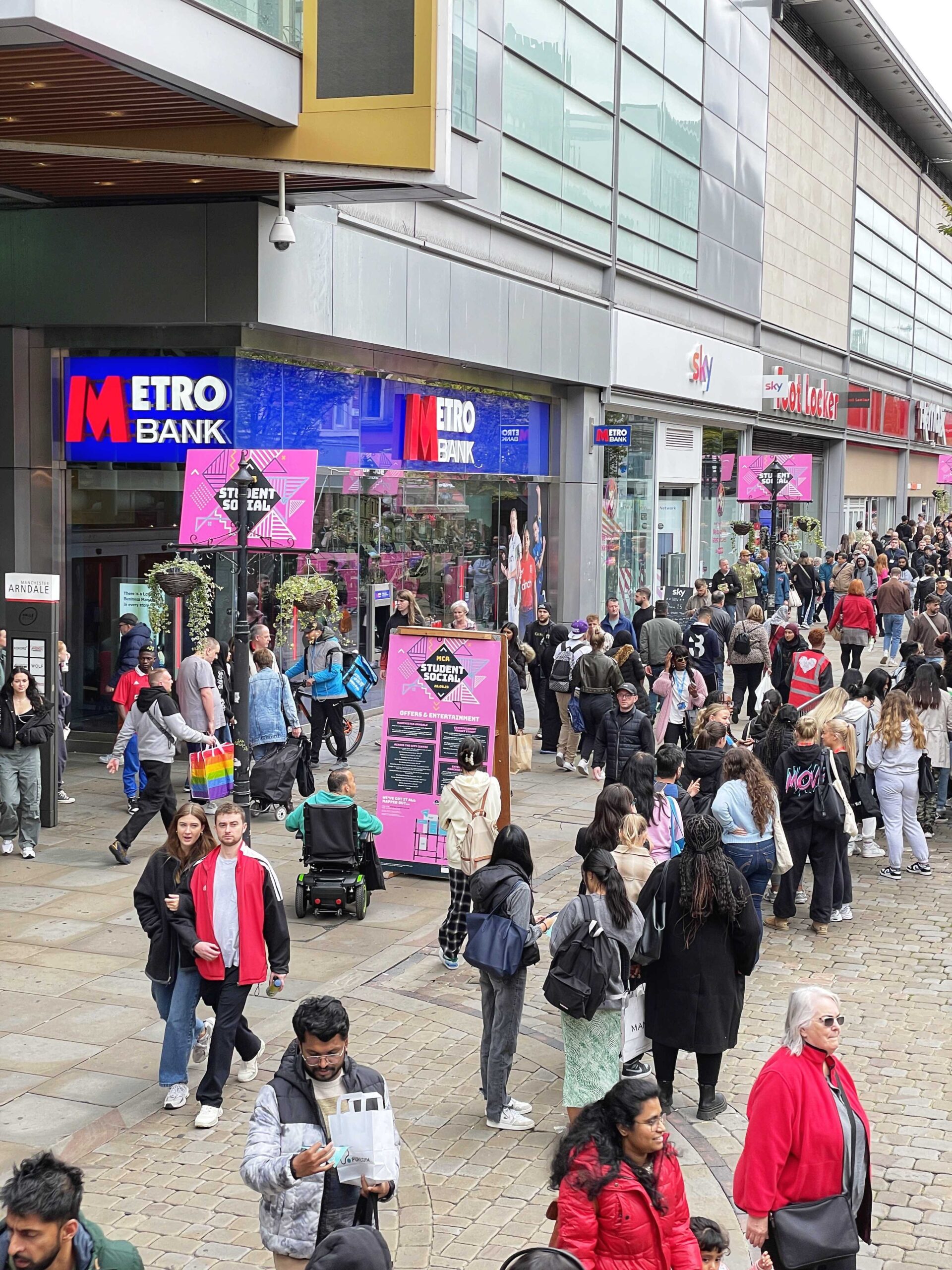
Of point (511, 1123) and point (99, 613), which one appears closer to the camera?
point (511, 1123)

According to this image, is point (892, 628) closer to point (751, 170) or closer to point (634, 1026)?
point (751, 170)

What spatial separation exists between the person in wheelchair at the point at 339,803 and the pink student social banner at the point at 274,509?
3915 mm

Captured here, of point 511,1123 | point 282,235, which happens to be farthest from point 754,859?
point 282,235

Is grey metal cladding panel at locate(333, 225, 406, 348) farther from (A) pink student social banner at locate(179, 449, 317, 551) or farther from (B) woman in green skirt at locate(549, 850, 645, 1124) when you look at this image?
(B) woman in green skirt at locate(549, 850, 645, 1124)

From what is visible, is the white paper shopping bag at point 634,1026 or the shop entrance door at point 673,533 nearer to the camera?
the white paper shopping bag at point 634,1026

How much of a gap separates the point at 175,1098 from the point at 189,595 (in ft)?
28.6

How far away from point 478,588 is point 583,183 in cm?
809

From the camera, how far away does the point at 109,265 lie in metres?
17.2

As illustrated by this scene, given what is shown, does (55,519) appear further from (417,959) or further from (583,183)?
(583,183)

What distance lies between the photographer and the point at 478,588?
81.5 feet

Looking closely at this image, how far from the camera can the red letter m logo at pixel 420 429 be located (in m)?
21.5

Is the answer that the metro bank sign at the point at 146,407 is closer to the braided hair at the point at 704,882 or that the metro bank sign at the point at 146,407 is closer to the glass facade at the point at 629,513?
the braided hair at the point at 704,882

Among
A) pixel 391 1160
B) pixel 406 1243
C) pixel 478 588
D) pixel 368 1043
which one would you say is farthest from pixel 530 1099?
pixel 478 588

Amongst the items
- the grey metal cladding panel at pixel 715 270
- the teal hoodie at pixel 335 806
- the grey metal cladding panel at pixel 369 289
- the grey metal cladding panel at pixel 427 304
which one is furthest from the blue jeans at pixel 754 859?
the grey metal cladding panel at pixel 715 270
